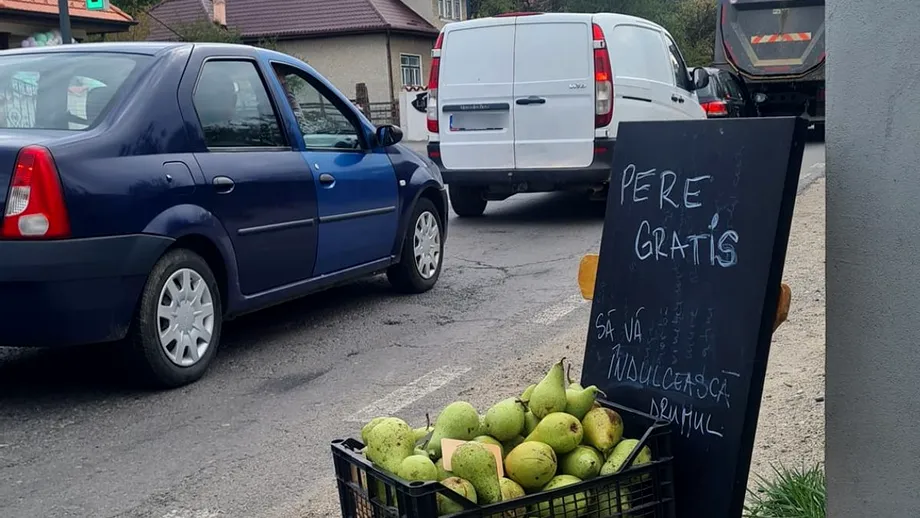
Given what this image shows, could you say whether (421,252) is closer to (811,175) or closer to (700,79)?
(700,79)

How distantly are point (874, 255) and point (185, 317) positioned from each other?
3603 millimetres

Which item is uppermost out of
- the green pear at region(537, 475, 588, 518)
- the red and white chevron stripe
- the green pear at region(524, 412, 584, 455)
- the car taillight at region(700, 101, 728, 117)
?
the red and white chevron stripe

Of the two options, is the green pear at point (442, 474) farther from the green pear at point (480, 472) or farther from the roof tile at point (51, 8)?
the roof tile at point (51, 8)

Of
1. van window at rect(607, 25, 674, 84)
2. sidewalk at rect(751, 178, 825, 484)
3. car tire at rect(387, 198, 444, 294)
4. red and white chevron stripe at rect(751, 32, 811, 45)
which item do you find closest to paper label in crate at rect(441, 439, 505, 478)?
sidewalk at rect(751, 178, 825, 484)

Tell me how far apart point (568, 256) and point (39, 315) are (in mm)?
5167

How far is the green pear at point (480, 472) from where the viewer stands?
223 centimetres

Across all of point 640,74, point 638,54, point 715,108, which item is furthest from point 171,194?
point 715,108

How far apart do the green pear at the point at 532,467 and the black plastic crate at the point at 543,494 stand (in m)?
0.07

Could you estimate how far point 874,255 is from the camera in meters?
2.39

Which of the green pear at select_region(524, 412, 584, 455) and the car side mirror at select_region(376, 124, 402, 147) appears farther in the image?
the car side mirror at select_region(376, 124, 402, 147)

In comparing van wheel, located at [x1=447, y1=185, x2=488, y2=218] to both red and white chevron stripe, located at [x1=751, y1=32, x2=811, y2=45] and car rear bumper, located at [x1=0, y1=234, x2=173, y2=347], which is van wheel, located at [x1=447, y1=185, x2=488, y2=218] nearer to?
car rear bumper, located at [x1=0, y1=234, x2=173, y2=347]

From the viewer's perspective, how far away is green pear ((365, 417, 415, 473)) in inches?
92.4

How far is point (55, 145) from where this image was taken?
→ 4.57 meters

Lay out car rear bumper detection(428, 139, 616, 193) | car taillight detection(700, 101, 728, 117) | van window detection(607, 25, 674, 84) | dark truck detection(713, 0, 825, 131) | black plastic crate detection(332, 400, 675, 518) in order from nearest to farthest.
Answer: black plastic crate detection(332, 400, 675, 518) → car rear bumper detection(428, 139, 616, 193) → van window detection(607, 25, 674, 84) → car taillight detection(700, 101, 728, 117) → dark truck detection(713, 0, 825, 131)
